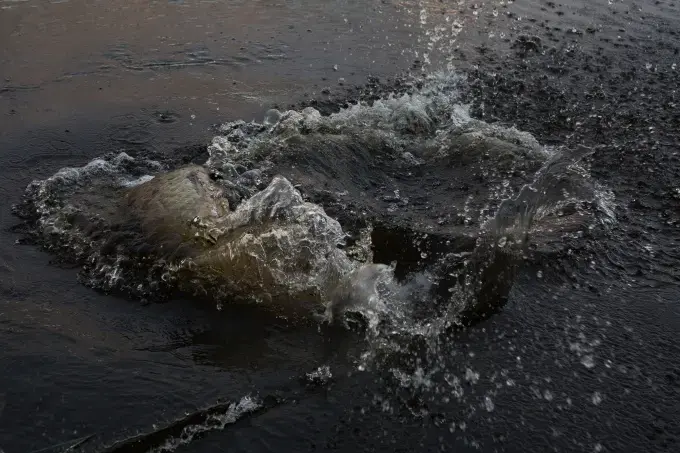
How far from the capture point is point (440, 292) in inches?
179

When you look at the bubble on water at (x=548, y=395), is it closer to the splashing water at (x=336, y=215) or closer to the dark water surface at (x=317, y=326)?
the dark water surface at (x=317, y=326)

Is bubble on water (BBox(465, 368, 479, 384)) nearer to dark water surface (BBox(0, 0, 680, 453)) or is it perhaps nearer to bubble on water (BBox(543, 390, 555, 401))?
dark water surface (BBox(0, 0, 680, 453))

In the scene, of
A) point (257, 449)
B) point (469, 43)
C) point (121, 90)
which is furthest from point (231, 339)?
point (469, 43)

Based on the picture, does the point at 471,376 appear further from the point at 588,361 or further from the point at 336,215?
the point at 336,215

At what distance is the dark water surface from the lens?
352 cm

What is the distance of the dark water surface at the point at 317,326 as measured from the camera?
3518 millimetres

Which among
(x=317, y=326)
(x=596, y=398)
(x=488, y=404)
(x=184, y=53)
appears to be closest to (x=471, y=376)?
(x=488, y=404)

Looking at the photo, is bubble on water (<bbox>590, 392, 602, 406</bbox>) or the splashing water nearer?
bubble on water (<bbox>590, 392, 602, 406</bbox>)

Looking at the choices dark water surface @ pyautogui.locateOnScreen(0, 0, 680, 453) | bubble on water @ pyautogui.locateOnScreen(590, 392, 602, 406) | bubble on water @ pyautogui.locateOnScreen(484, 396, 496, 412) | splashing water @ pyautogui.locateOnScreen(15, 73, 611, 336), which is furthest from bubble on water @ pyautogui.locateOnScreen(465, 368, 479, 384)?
bubble on water @ pyautogui.locateOnScreen(590, 392, 602, 406)

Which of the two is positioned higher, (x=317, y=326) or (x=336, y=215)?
(x=336, y=215)

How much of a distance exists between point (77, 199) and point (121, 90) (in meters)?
2.44

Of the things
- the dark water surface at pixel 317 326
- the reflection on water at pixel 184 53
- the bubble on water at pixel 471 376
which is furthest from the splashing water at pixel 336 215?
the reflection on water at pixel 184 53

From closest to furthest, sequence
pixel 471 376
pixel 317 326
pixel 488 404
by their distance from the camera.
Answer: pixel 488 404
pixel 471 376
pixel 317 326

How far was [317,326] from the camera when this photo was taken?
4254 mm
